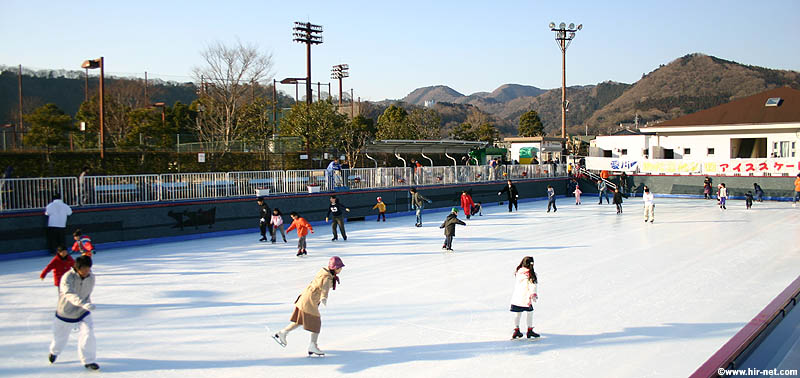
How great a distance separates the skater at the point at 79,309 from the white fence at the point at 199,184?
10456 mm

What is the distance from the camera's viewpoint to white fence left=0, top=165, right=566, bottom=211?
15.5 metres

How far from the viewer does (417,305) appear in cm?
968

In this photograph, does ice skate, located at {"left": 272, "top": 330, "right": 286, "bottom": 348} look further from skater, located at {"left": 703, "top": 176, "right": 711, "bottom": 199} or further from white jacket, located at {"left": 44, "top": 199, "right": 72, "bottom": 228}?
skater, located at {"left": 703, "top": 176, "right": 711, "bottom": 199}

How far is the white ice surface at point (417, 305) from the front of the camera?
689 cm

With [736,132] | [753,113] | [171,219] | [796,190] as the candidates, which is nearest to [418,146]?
[171,219]

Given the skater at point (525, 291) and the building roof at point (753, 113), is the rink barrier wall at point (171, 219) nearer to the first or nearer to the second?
the skater at point (525, 291)

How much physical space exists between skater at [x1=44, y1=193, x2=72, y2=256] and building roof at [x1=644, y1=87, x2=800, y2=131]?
38.5 m

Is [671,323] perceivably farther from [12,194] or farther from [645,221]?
[12,194]

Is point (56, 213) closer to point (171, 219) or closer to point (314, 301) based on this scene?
point (171, 219)

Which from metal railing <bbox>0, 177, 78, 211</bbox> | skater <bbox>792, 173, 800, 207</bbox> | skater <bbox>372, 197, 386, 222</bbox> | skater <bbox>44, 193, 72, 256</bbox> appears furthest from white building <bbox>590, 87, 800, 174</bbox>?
skater <bbox>44, 193, 72, 256</bbox>

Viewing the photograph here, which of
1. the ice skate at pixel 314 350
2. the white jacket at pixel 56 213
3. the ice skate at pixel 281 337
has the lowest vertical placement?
the ice skate at pixel 314 350

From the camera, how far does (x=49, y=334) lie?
8141 mm

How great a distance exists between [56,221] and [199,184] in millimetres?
5152

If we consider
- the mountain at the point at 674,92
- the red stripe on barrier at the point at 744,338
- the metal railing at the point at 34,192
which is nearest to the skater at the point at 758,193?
the red stripe on barrier at the point at 744,338
